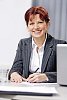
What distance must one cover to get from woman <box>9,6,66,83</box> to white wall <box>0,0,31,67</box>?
72 cm

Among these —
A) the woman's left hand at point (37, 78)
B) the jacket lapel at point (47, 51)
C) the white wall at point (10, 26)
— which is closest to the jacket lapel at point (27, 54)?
the jacket lapel at point (47, 51)

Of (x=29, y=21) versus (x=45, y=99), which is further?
(x=29, y=21)

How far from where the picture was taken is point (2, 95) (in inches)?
41.7

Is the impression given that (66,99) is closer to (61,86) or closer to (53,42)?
(61,86)

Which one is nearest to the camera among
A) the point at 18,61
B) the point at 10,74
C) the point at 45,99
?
the point at 45,99

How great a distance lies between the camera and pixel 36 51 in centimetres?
200

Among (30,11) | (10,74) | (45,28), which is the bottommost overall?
(10,74)

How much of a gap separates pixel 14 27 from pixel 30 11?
2.62ft

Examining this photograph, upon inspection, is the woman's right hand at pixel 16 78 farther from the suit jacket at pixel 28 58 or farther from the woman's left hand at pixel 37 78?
the suit jacket at pixel 28 58

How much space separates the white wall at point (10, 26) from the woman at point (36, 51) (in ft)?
2.35

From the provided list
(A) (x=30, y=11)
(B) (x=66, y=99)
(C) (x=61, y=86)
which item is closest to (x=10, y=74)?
(C) (x=61, y=86)

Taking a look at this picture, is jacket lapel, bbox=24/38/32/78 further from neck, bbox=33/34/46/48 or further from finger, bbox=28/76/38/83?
finger, bbox=28/76/38/83

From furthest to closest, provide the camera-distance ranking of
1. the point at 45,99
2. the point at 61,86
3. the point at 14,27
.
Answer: the point at 14,27 → the point at 61,86 → the point at 45,99

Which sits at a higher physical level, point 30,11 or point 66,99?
point 30,11
